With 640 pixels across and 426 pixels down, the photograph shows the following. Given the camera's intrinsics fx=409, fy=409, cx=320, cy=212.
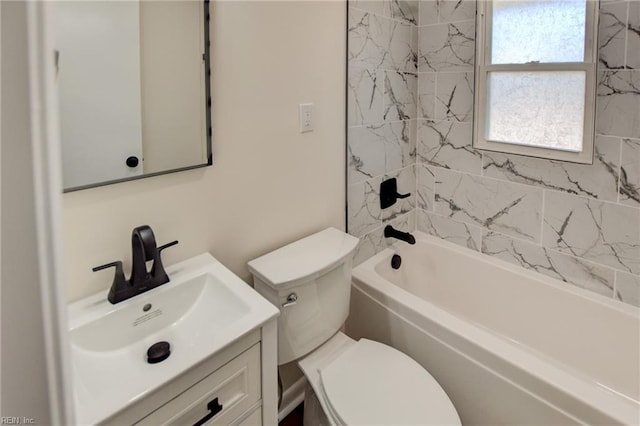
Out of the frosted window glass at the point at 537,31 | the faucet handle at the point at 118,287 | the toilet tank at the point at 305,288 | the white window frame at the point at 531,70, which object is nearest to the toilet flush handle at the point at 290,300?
the toilet tank at the point at 305,288

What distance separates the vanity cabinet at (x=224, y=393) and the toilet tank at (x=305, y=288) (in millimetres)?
242

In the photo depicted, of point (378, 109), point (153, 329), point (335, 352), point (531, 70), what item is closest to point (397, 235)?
point (378, 109)

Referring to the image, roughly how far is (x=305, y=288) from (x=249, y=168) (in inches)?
19.5

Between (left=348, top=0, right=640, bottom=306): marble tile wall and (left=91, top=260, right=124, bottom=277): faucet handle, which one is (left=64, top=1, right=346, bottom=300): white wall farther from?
(left=348, top=0, right=640, bottom=306): marble tile wall

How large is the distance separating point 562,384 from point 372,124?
134 centimetres

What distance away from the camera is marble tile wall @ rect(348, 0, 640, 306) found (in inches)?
66.5

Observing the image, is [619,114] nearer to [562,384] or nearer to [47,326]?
[562,384]

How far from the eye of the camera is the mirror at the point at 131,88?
108 centimetres

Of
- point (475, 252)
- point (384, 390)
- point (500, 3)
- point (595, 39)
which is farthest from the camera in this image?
point (475, 252)

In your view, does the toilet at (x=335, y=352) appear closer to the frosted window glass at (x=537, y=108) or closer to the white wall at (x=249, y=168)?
the white wall at (x=249, y=168)

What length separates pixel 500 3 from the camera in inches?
76.1

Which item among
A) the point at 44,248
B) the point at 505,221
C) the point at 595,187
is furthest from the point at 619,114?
the point at 44,248

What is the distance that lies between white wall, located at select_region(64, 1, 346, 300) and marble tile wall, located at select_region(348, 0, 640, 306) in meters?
0.20

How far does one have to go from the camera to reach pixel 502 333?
7.09 ft
